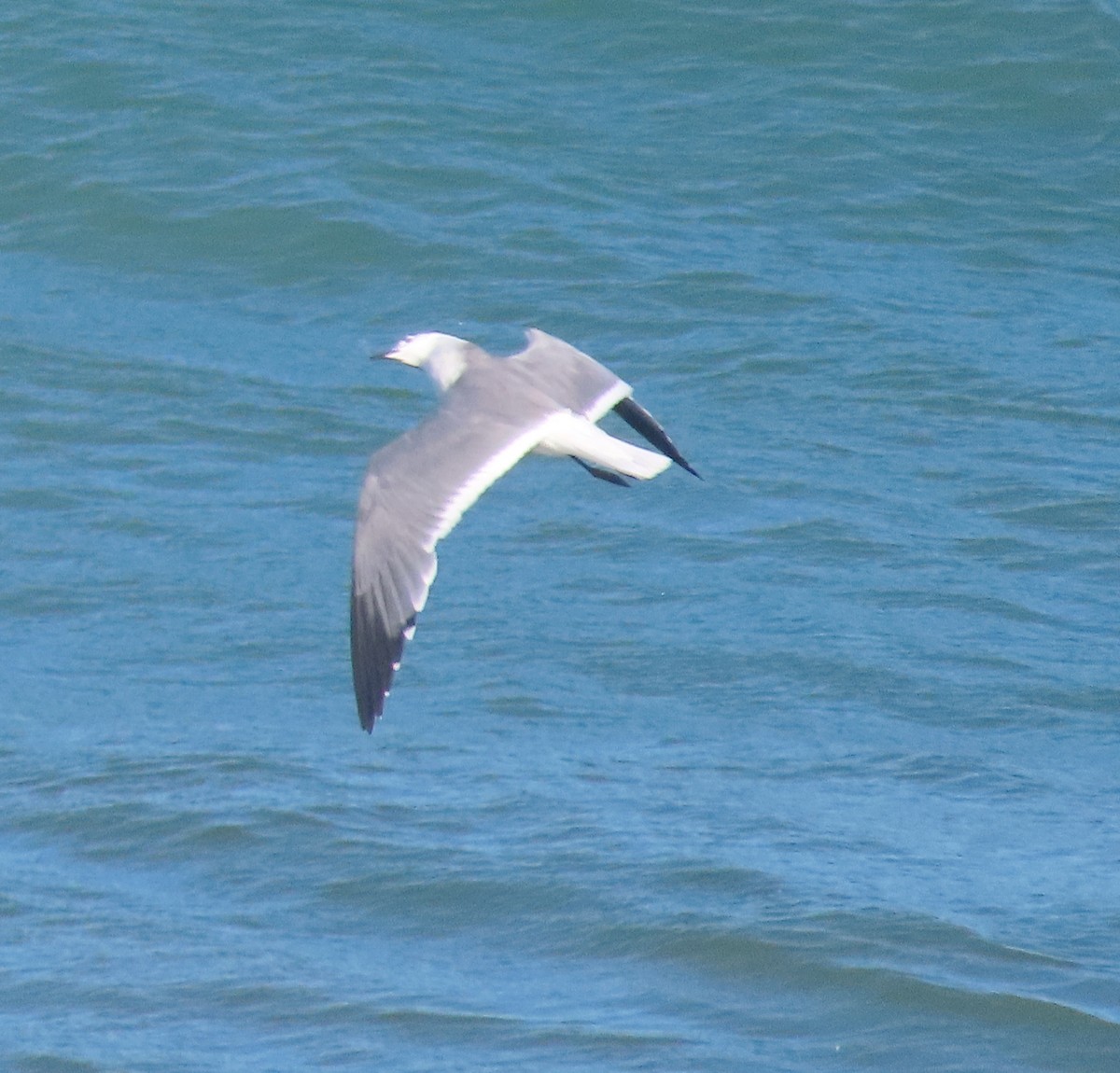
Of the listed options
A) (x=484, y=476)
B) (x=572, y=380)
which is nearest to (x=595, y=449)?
(x=484, y=476)

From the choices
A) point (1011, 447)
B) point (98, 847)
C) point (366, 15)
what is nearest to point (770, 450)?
point (1011, 447)

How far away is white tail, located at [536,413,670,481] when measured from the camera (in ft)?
15.4

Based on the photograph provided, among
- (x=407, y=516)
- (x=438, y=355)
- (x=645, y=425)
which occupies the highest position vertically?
(x=438, y=355)

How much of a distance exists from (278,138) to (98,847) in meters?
6.19

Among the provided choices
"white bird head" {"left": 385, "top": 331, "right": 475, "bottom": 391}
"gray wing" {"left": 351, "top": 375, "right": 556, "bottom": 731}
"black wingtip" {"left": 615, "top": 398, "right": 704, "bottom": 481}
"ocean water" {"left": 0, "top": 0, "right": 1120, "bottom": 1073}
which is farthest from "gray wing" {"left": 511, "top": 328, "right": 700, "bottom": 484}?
"ocean water" {"left": 0, "top": 0, "right": 1120, "bottom": 1073}

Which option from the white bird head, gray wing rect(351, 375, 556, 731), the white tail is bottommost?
gray wing rect(351, 375, 556, 731)

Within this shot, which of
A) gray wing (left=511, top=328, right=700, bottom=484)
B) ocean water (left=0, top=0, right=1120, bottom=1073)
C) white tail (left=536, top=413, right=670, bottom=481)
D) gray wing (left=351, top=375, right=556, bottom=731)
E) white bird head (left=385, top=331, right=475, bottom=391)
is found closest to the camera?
gray wing (left=351, top=375, right=556, bottom=731)

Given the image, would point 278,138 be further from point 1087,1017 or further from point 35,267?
point 1087,1017

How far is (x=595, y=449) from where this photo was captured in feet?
15.9

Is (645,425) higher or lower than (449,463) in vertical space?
higher

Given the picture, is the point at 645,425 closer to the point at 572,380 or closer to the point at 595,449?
the point at 572,380

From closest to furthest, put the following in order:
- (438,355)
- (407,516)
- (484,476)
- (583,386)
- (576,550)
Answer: (407,516), (484,476), (583,386), (438,355), (576,550)

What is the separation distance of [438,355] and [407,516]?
1.09 metres

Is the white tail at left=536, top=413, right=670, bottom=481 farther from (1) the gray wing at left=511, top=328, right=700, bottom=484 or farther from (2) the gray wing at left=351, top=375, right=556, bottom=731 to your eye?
(1) the gray wing at left=511, top=328, right=700, bottom=484
